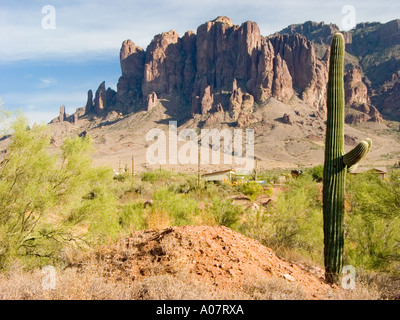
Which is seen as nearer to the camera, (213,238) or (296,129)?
(213,238)

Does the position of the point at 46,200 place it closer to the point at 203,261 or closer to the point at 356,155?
the point at 203,261

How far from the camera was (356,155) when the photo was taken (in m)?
8.12

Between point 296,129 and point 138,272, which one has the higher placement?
point 296,129

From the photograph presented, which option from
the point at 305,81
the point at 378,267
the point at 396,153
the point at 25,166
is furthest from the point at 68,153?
the point at 305,81

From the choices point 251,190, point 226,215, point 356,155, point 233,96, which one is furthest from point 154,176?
point 233,96

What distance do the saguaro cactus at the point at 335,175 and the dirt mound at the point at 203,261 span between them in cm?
99

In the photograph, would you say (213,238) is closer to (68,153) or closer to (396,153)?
(68,153)

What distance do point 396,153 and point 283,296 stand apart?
89.0m

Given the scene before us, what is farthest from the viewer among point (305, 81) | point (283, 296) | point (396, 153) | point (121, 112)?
point (121, 112)

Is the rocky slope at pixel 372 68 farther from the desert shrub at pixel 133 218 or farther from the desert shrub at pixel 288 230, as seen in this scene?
the desert shrub at pixel 133 218

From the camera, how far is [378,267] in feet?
30.9

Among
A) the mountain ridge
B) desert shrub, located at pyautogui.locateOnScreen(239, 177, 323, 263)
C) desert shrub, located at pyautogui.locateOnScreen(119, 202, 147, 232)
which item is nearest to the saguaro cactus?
desert shrub, located at pyautogui.locateOnScreen(239, 177, 323, 263)

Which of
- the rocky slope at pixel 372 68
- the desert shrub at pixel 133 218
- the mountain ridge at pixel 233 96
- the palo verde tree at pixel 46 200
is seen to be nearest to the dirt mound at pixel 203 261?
the palo verde tree at pixel 46 200

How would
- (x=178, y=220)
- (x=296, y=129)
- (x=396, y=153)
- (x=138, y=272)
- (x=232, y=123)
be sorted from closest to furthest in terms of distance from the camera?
(x=138, y=272)
(x=178, y=220)
(x=396, y=153)
(x=296, y=129)
(x=232, y=123)
